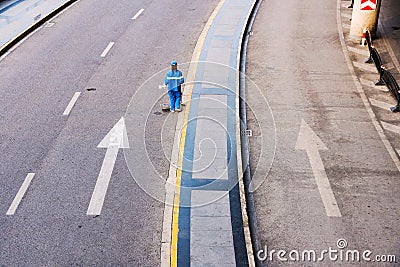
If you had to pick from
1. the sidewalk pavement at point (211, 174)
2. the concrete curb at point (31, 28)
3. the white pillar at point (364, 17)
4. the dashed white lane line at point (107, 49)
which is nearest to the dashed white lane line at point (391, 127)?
the sidewalk pavement at point (211, 174)

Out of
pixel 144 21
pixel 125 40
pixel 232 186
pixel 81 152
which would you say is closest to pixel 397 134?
pixel 232 186

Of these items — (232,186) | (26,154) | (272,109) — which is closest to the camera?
(232,186)

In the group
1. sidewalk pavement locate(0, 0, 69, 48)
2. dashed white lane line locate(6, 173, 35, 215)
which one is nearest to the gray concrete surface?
dashed white lane line locate(6, 173, 35, 215)

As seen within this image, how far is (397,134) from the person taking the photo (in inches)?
764

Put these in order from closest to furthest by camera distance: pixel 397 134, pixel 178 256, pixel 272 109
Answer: pixel 178 256, pixel 397 134, pixel 272 109

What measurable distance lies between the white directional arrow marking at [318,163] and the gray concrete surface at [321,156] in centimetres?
13

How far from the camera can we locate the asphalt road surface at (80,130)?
14.3m

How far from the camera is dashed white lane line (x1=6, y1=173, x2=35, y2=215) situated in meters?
15.5

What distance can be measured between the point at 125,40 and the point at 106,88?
6.15m

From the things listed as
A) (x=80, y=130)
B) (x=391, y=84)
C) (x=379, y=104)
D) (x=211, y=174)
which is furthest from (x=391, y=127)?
(x=80, y=130)

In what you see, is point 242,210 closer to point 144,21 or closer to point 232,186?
point 232,186

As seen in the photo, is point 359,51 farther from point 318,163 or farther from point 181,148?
point 181,148

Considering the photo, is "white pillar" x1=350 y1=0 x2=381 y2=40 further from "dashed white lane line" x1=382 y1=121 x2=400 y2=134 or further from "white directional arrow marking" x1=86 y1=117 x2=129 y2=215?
"white directional arrow marking" x1=86 y1=117 x2=129 y2=215

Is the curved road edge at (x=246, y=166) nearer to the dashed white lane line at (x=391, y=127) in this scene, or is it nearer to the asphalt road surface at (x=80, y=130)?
the asphalt road surface at (x=80, y=130)
